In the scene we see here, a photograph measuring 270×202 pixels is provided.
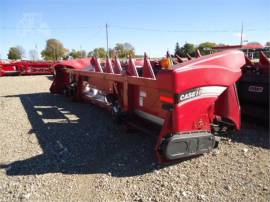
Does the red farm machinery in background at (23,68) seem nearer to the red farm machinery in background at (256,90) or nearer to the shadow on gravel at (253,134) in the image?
the red farm machinery in background at (256,90)

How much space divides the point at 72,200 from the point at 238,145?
2.15 m

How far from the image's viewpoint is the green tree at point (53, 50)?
6544 cm

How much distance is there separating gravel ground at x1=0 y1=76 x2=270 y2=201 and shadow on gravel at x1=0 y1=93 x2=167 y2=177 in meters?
0.01

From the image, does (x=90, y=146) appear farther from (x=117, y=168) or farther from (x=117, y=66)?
(x=117, y=66)

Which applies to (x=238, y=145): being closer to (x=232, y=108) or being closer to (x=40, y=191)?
(x=232, y=108)

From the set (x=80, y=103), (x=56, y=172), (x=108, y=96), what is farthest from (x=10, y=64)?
(x=56, y=172)

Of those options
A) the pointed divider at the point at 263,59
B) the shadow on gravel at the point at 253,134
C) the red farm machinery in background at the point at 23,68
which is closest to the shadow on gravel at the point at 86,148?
the shadow on gravel at the point at 253,134

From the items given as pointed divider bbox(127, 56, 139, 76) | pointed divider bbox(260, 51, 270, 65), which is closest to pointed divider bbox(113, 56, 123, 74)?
pointed divider bbox(127, 56, 139, 76)

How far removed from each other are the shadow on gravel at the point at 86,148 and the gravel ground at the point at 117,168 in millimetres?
10

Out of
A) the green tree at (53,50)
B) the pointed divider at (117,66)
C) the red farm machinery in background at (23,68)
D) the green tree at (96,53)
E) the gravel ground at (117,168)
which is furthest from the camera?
the green tree at (53,50)

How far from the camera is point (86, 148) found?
12.3 ft

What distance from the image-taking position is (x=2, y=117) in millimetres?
5590

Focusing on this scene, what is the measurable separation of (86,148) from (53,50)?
65908 millimetres

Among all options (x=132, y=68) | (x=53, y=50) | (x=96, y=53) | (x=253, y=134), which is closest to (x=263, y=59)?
(x=253, y=134)
